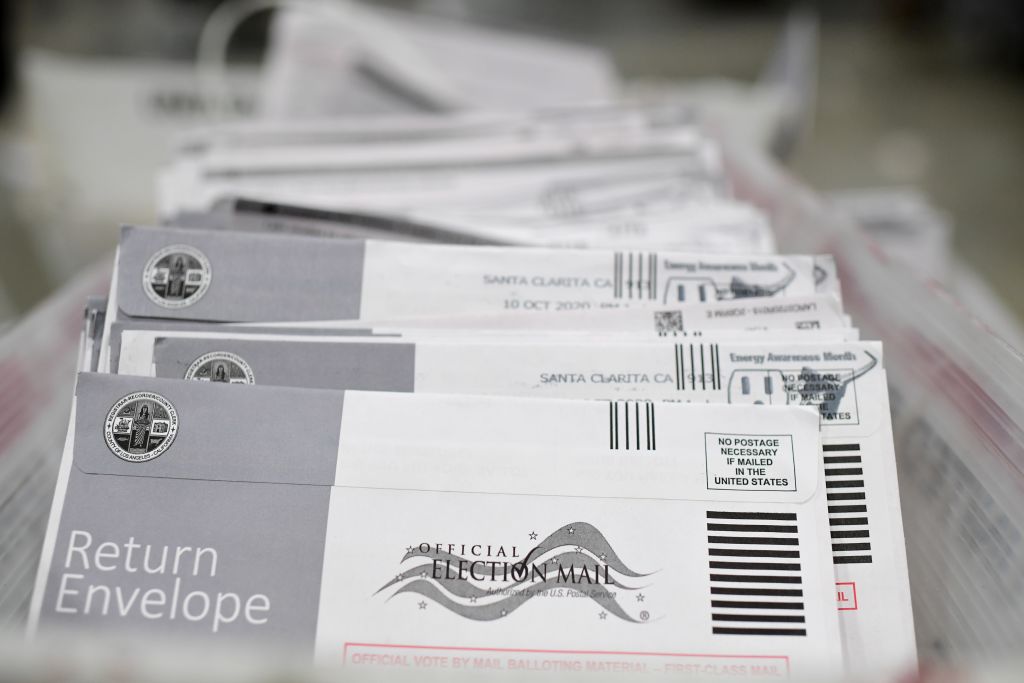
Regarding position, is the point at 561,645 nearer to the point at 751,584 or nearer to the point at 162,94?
the point at 751,584

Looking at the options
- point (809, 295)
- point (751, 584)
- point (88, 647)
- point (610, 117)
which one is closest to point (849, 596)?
point (751, 584)

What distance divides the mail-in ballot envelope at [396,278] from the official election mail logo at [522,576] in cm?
14

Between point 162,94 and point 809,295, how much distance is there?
0.87 metres

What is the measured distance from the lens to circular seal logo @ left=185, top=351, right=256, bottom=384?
0.43 meters

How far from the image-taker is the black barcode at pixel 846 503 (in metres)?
0.41

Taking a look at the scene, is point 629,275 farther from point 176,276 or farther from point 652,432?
point 176,276

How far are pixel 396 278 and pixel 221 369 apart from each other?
0.37 feet

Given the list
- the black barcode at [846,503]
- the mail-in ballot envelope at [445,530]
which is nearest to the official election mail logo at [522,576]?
the mail-in ballot envelope at [445,530]

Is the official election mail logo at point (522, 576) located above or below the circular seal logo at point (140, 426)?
below

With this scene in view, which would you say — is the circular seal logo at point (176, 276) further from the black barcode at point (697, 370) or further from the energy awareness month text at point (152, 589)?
the black barcode at point (697, 370)

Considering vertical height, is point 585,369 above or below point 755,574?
above

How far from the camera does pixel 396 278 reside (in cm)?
47

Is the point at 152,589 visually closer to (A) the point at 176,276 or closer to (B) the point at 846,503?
(A) the point at 176,276

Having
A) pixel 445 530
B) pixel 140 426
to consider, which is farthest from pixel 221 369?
pixel 445 530
